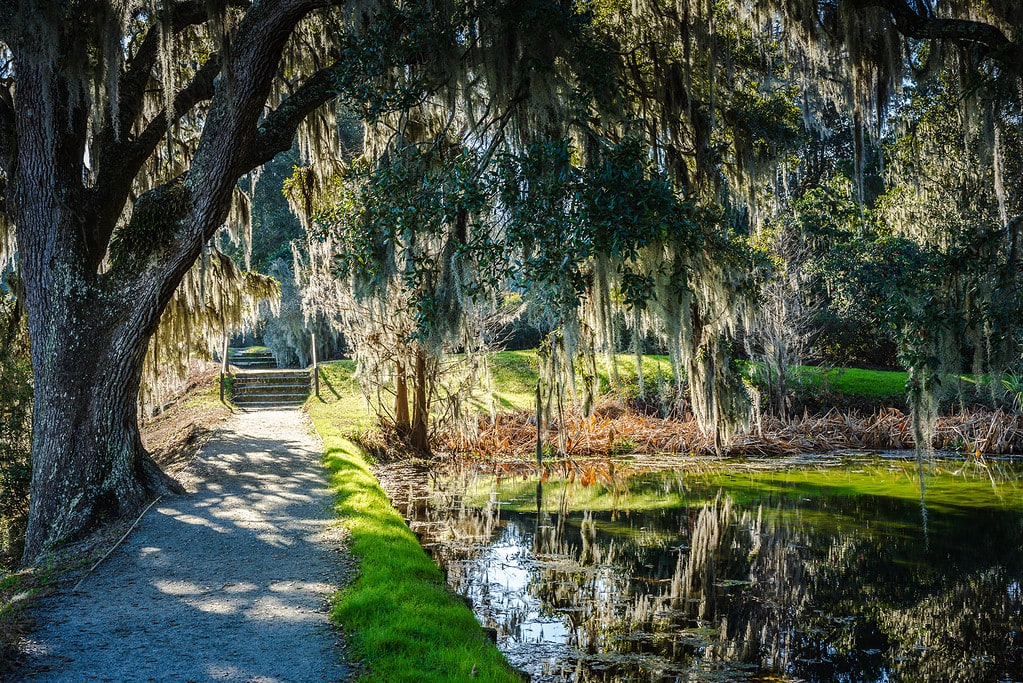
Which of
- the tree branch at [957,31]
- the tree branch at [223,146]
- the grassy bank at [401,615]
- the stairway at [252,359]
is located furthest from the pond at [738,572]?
the stairway at [252,359]

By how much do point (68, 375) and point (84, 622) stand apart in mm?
3683

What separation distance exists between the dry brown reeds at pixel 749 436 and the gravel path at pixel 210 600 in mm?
6369

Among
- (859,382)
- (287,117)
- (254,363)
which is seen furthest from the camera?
(254,363)

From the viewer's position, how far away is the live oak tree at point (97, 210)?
811 cm

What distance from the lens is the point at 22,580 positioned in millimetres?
6555

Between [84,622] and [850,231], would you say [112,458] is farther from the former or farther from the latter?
[850,231]

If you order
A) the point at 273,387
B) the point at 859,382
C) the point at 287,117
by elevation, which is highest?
the point at 287,117

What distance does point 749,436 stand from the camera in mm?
16344

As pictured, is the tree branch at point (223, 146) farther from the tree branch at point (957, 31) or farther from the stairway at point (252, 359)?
the stairway at point (252, 359)

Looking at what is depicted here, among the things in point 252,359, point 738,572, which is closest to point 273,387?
point 252,359

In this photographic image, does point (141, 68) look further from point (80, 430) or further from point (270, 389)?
point (270, 389)

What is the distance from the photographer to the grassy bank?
4727 millimetres

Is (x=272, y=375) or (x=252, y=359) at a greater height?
(x=252, y=359)

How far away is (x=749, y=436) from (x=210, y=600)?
1262cm
